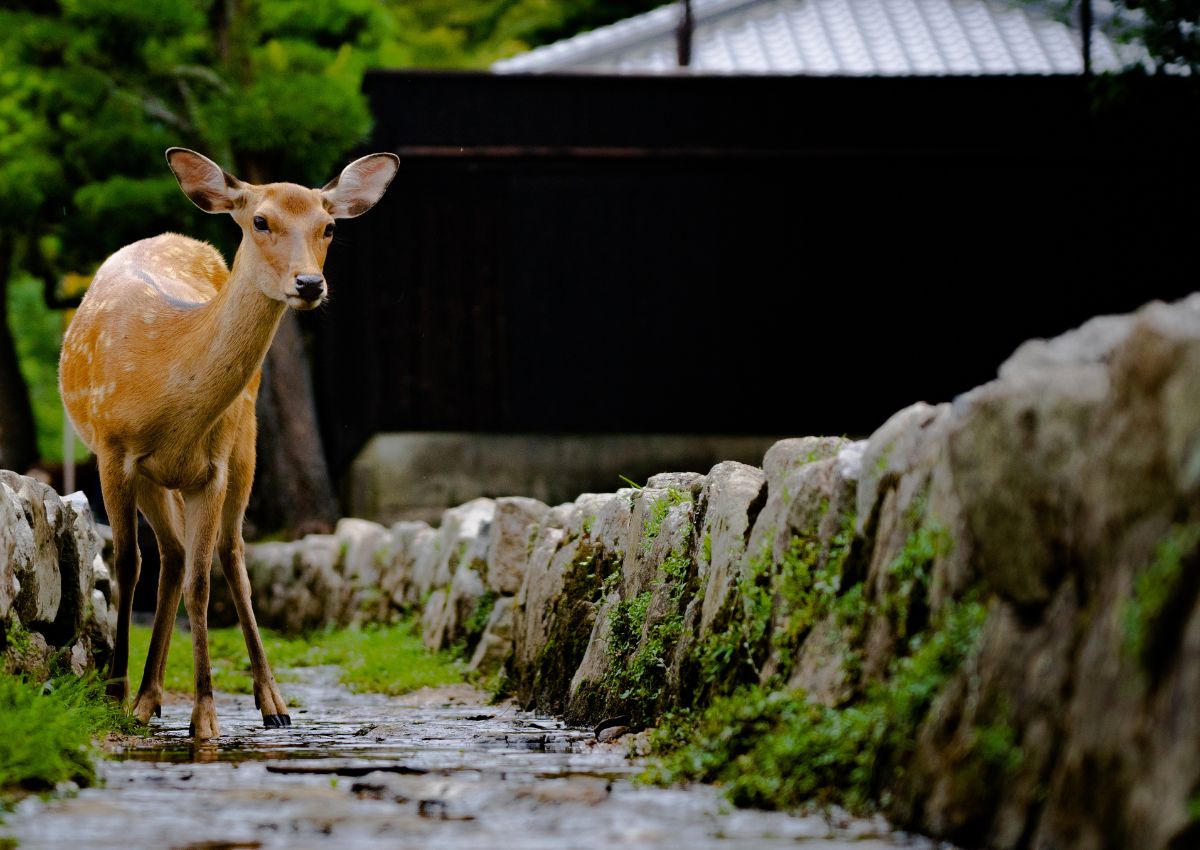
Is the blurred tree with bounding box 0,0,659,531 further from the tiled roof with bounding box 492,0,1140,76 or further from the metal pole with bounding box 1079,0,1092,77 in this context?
the metal pole with bounding box 1079,0,1092,77

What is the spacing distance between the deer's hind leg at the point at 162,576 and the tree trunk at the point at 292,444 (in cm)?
1187

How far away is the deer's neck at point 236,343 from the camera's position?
709cm

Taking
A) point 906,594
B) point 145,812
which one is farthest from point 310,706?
point 906,594

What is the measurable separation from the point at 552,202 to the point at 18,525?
11916 mm

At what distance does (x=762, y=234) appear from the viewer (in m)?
17.9

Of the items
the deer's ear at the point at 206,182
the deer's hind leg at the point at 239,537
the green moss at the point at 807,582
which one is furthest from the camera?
the deer's hind leg at the point at 239,537

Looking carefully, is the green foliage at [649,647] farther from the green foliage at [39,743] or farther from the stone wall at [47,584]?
the stone wall at [47,584]

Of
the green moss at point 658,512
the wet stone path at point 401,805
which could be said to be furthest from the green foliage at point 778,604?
the green moss at point 658,512

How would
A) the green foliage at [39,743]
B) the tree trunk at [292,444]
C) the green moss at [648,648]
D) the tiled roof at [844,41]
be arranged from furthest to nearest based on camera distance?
the tiled roof at [844,41] < the tree trunk at [292,444] < the green moss at [648,648] < the green foliage at [39,743]

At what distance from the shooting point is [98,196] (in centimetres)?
1897

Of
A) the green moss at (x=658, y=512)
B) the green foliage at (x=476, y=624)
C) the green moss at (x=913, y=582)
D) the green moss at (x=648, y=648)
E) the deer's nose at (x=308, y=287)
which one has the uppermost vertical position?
the deer's nose at (x=308, y=287)

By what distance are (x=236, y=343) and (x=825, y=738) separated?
3.72m

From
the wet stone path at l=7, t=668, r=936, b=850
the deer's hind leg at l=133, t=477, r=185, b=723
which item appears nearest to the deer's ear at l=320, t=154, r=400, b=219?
the deer's hind leg at l=133, t=477, r=185, b=723

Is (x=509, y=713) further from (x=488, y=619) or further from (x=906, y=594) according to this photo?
(x=906, y=594)
